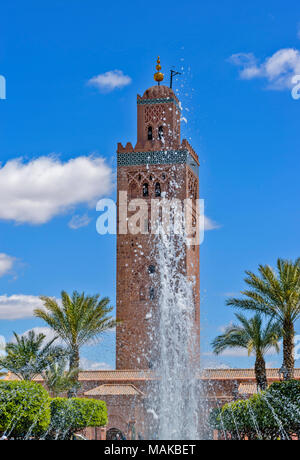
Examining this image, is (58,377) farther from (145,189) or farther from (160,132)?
(160,132)

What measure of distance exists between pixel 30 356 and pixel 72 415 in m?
3.11

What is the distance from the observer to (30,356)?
23734mm

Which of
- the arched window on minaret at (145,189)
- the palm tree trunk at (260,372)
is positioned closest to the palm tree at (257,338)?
the palm tree trunk at (260,372)

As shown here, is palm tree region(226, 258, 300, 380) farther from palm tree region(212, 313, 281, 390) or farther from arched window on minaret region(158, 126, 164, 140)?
arched window on minaret region(158, 126, 164, 140)

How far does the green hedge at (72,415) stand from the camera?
834 inches

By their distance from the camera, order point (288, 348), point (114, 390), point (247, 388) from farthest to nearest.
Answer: point (114, 390), point (247, 388), point (288, 348)

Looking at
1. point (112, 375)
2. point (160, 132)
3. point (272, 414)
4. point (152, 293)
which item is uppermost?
point (160, 132)

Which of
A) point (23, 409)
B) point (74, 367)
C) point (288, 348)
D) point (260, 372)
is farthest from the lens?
point (74, 367)

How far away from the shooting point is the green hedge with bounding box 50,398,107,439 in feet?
69.5

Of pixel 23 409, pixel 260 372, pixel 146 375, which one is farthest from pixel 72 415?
pixel 146 375

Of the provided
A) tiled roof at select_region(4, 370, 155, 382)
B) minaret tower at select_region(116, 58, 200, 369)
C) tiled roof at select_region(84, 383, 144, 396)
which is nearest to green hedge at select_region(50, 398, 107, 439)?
tiled roof at select_region(84, 383, 144, 396)

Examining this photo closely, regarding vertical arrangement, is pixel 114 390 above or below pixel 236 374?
below

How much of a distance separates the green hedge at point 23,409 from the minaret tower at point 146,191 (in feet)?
51.2
